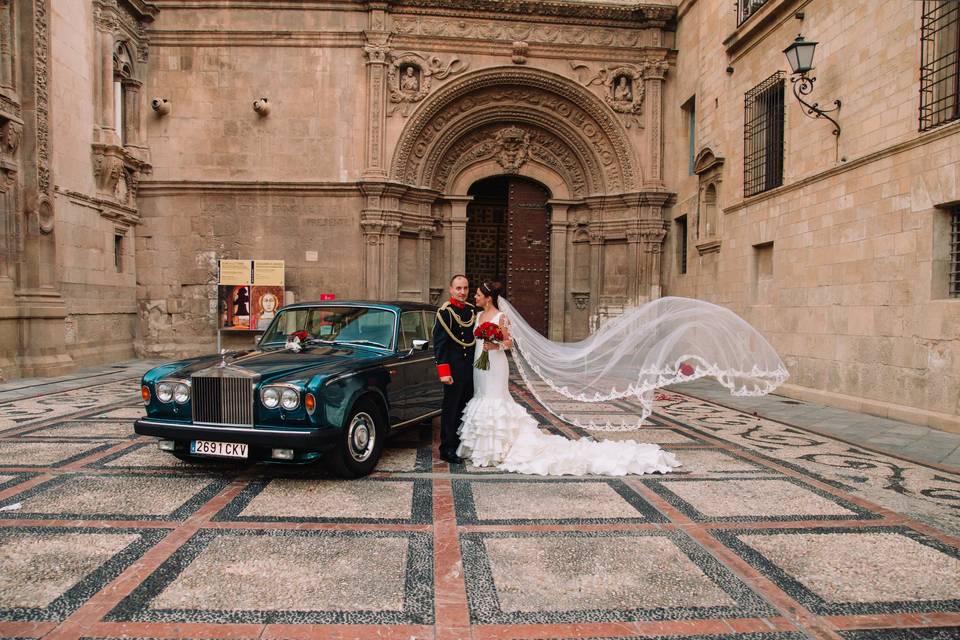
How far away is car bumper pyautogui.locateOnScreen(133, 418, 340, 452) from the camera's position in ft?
14.4

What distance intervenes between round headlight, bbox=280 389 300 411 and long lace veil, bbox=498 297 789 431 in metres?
2.28

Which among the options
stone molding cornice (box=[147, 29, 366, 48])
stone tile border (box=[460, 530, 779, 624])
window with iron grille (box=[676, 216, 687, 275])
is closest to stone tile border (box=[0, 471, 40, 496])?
stone tile border (box=[460, 530, 779, 624])

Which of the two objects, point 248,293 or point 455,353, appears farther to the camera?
point 248,293

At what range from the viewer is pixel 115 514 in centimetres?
402

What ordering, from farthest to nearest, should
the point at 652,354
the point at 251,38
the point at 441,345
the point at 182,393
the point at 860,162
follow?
the point at 251,38 < the point at 860,162 < the point at 652,354 < the point at 441,345 < the point at 182,393

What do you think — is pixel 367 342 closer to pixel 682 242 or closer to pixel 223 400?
pixel 223 400

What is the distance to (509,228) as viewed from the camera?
16.7m

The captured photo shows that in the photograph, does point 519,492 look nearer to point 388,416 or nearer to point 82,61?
point 388,416

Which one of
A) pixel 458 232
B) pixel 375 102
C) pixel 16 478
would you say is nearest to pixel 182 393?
pixel 16 478

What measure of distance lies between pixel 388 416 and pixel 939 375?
270 inches

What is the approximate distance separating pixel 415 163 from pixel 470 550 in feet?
44.1

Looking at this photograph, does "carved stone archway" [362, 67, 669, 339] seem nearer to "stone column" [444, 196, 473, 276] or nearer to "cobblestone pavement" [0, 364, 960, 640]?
"stone column" [444, 196, 473, 276]

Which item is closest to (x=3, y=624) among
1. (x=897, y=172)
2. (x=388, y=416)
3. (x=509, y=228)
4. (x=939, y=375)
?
(x=388, y=416)

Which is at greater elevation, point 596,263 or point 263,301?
point 596,263
